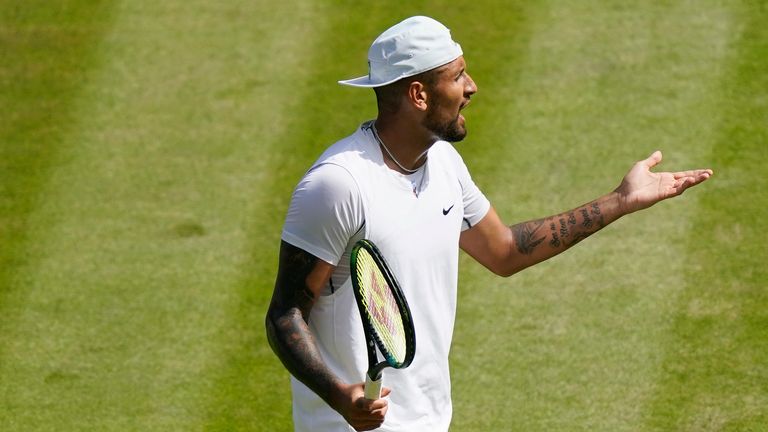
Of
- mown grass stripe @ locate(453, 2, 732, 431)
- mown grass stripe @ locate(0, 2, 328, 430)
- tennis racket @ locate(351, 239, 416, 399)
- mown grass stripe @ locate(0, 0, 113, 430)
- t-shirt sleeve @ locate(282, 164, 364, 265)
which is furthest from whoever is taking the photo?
mown grass stripe @ locate(0, 0, 113, 430)

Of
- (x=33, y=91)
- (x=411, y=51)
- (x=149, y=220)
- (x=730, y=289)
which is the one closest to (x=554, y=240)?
(x=411, y=51)

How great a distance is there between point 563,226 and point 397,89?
101 cm

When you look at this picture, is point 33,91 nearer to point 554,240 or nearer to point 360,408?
point 554,240

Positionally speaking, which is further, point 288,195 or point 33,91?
point 33,91

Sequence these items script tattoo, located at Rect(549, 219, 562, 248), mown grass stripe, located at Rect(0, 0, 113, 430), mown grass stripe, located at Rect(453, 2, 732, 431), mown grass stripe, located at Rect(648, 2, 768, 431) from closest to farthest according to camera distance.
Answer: script tattoo, located at Rect(549, 219, 562, 248), mown grass stripe, located at Rect(648, 2, 768, 431), mown grass stripe, located at Rect(453, 2, 732, 431), mown grass stripe, located at Rect(0, 0, 113, 430)

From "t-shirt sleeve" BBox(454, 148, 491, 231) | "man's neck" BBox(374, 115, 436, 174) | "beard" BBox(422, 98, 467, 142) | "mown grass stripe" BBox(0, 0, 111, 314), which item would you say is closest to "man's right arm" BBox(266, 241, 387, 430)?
"man's neck" BBox(374, 115, 436, 174)

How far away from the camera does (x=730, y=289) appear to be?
7477 millimetres

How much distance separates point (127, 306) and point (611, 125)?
3222 millimetres

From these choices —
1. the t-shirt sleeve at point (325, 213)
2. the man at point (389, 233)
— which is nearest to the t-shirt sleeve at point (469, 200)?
the man at point (389, 233)

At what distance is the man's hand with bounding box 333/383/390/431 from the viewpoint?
448cm

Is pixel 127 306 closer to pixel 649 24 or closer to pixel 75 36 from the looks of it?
pixel 75 36

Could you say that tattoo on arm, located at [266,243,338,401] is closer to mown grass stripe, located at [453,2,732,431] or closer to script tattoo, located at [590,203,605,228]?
script tattoo, located at [590,203,605,228]

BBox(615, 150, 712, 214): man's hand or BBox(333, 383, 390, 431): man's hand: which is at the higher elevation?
BBox(615, 150, 712, 214): man's hand

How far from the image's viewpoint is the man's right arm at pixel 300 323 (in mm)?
4637
